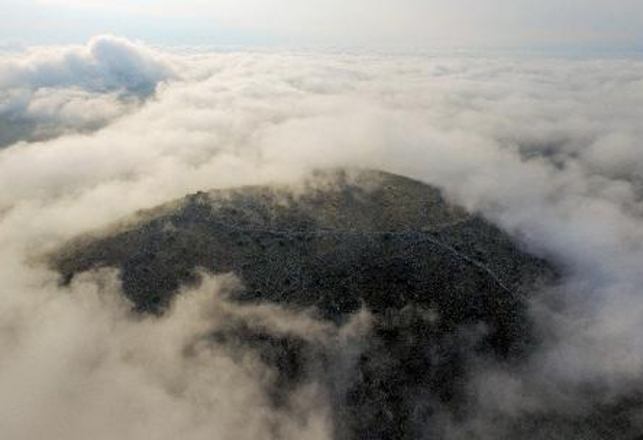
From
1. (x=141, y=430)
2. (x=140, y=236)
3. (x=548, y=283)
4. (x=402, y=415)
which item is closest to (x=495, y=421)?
(x=402, y=415)

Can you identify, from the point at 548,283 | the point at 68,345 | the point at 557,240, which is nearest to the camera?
the point at 68,345

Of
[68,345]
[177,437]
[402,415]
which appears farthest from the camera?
[68,345]

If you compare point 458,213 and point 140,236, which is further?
point 458,213

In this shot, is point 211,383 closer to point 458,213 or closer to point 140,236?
point 140,236

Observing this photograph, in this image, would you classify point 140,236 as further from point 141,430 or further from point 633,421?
point 633,421

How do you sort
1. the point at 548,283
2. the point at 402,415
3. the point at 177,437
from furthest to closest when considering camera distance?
the point at 548,283
the point at 402,415
the point at 177,437

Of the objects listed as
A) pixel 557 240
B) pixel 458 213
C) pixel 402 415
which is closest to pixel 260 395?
pixel 402 415
